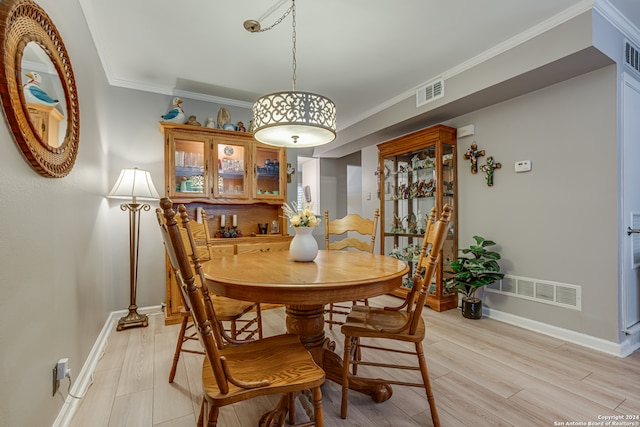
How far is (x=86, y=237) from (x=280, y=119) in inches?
63.1

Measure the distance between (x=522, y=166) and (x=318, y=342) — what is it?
2488 millimetres

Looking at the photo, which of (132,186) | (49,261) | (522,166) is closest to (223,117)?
(132,186)

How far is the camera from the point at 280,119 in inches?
68.4

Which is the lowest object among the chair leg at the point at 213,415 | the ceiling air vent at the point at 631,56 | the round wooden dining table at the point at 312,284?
the chair leg at the point at 213,415

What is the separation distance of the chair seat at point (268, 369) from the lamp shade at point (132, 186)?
213cm

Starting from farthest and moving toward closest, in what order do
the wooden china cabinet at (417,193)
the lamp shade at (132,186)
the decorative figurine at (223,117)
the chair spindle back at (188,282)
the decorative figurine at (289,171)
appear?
the decorative figurine at (289,171) < the decorative figurine at (223,117) < the wooden china cabinet at (417,193) < the lamp shade at (132,186) < the chair spindle back at (188,282)

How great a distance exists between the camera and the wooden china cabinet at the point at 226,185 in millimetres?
3137

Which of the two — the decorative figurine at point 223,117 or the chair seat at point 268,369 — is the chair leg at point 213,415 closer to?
the chair seat at point 268,369

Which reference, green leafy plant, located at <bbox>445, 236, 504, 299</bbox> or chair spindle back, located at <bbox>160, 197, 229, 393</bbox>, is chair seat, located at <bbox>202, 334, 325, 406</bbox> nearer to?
chair spindle back, located at <bbox>160, 197, 229, 393</bbox>

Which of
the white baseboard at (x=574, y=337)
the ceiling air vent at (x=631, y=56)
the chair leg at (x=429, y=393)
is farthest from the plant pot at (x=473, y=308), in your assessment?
the ceiling air vent at (x=631, y=56)

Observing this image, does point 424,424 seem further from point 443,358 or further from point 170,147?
point 170,147

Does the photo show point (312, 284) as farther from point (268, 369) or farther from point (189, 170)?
point (189, 170)

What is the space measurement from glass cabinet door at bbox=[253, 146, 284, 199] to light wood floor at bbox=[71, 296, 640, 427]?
187cm

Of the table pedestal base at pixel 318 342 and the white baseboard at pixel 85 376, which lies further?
the table pedestal base at pixel 318 342
